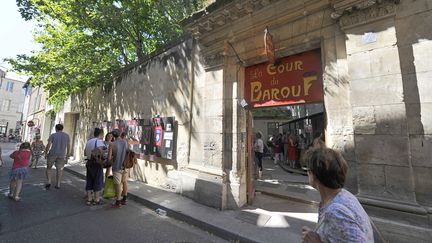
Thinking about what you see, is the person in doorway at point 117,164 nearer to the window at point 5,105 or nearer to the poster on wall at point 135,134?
the poster on wall at point 135,134

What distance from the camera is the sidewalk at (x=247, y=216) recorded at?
10.9 feet

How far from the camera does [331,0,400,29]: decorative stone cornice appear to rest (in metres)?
2.99

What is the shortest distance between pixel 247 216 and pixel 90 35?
Result: 31.8 feet

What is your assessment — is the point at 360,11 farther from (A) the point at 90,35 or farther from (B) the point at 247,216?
(A) the point at 90,35

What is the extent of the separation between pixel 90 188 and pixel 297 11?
6.07m

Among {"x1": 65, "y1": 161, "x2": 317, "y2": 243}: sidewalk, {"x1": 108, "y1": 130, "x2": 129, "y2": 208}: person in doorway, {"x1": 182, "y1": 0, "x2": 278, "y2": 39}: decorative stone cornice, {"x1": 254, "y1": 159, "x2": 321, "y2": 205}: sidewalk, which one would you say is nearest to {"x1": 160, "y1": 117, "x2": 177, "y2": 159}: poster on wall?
{"x1": 65, "y1": 161, "x2": 317, "y2": 243}: sidewalk

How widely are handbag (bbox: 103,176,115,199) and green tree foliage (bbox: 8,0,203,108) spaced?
5.97 metres

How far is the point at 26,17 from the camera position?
8.49m

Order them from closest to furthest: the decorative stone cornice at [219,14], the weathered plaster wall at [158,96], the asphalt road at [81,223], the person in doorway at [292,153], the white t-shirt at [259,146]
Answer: the asphalt road at [81,223], the decorative stone cornice at [219,14], the weathered plaster wall at [158,96], the white t-shirt at [259,146], the person in doorway at [292,153]

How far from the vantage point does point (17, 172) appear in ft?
15.4

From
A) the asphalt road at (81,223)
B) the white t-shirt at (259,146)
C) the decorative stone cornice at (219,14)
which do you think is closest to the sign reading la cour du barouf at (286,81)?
the decorative stone cornice at (219,14)

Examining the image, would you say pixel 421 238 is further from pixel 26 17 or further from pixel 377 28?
pixel 26 17

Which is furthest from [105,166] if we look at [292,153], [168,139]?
[292,153]

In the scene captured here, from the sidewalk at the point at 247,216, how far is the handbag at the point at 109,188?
2.46 feet
